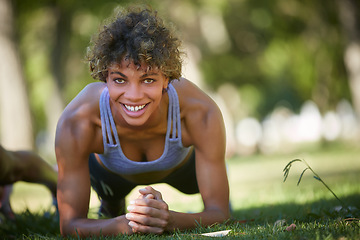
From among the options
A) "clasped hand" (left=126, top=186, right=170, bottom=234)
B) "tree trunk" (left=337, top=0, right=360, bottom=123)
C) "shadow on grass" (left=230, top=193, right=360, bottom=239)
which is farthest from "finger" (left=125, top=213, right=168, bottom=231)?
"tree trunk" (left=337, top=0, right=360, bottom=123)

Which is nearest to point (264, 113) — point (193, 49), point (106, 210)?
point (193, 49)

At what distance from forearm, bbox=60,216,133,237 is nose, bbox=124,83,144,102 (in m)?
0.79

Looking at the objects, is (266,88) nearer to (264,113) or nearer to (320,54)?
(320,54)

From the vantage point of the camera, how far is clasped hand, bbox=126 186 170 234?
309 cm

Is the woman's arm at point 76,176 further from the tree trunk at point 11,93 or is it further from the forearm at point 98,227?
the tree trunk at point 11,93

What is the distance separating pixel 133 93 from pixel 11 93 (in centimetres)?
827

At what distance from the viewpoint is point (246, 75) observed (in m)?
25.0

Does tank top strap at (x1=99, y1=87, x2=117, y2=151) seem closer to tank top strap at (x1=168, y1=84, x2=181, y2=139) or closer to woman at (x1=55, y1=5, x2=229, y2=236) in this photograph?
woman at (x1=55, y1=5, x2=229, y2=236)

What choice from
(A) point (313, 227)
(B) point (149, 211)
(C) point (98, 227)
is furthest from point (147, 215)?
(A) point (313, 227)

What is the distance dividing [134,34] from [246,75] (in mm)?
21981

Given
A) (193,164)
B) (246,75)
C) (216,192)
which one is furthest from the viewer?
(246,75)

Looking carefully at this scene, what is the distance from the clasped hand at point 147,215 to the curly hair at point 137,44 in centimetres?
88

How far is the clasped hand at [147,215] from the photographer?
10.2 feet

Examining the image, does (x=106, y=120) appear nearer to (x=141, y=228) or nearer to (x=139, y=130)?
(x=139, y=130)
